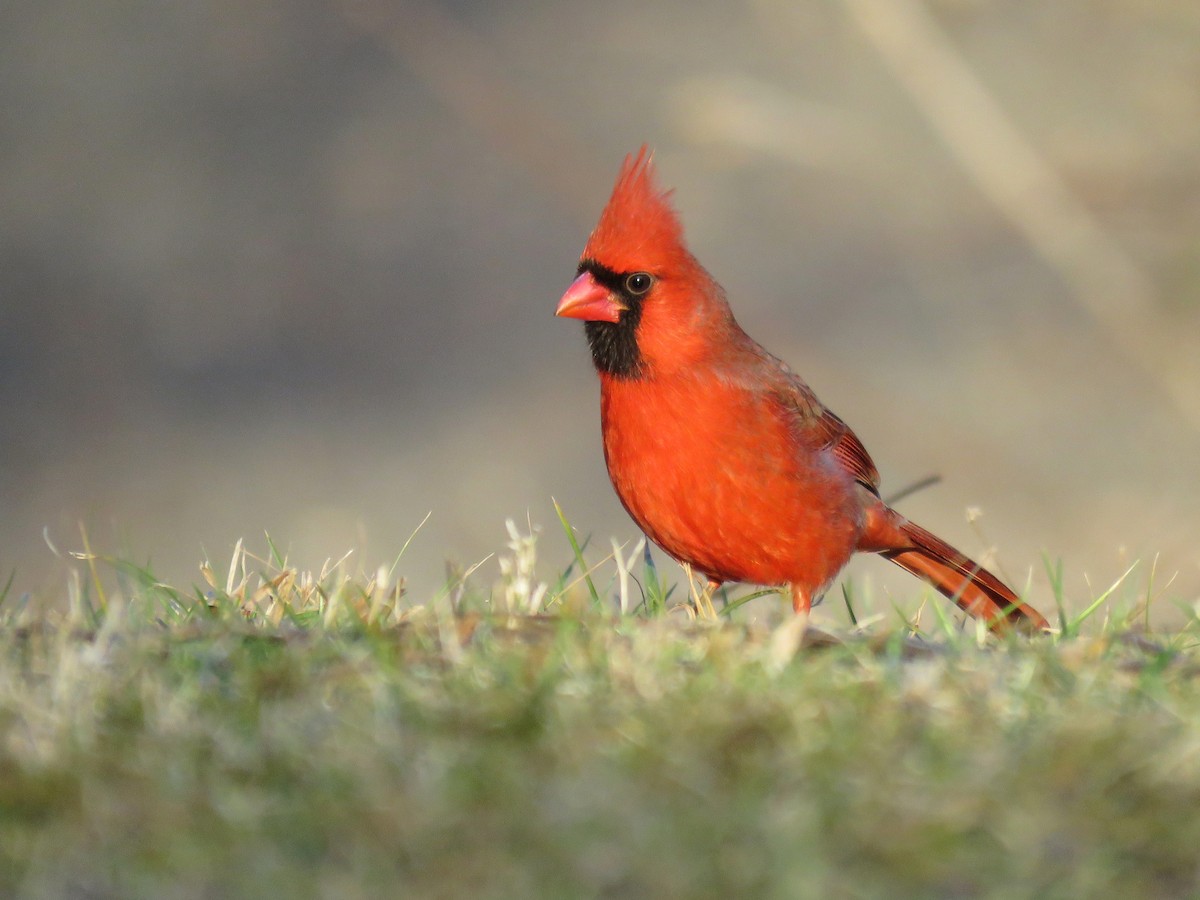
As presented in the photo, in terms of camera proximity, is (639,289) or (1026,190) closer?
(639,289)

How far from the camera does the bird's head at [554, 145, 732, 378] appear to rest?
11.2 ft

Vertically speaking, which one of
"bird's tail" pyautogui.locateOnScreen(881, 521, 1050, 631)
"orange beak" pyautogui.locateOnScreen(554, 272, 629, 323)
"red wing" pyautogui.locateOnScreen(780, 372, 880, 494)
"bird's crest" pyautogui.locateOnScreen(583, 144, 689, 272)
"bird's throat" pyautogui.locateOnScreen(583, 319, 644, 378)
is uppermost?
"bird's crest" pyautogui.locateOnScreen(583, 144, 689, 272)

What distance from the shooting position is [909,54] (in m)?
6.07

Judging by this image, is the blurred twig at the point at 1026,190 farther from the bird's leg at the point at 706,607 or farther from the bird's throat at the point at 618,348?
the bird's leg at the point at 706,607

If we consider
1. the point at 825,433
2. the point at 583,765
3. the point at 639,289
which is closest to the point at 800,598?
the point at 825,433

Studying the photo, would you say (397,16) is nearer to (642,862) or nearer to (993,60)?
(993,60)

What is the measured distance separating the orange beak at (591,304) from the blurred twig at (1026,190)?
9.86 ft

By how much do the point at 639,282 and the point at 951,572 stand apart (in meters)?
1.11

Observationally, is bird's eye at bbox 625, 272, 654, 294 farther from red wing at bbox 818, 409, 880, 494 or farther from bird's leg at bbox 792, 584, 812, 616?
bird's leg at bbox 792, 584, 812, 616

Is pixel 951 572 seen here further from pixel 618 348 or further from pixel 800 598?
pixel 618 348

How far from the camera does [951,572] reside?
384 centimetres

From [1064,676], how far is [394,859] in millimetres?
900

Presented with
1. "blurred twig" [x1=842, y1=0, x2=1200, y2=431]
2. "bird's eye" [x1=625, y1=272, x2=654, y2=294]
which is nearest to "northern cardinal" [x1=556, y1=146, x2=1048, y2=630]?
"bird's eye" [x1=625, y1=272, x2=654, y2=294]

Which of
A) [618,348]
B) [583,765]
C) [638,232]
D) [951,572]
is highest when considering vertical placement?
[638,232]
